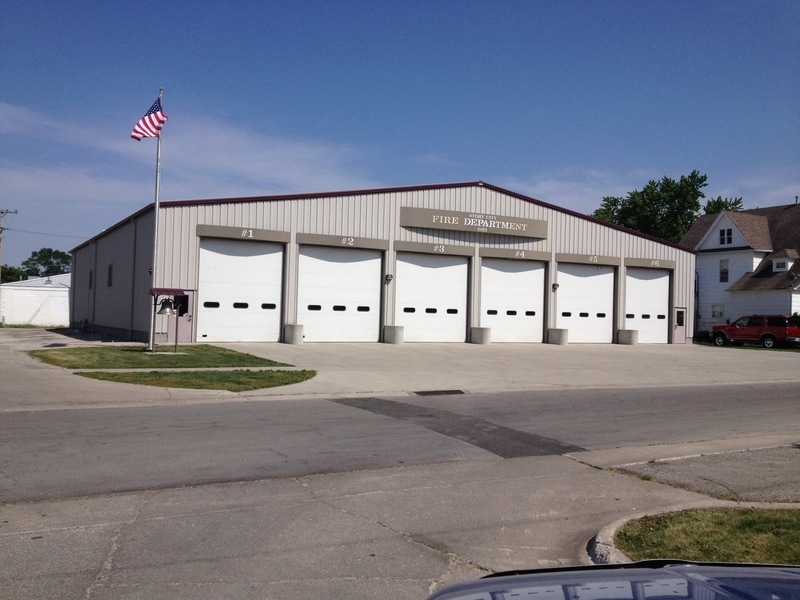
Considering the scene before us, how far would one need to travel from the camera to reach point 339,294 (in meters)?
31.3

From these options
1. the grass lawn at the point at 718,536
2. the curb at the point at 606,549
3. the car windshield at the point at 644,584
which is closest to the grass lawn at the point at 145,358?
the curb at the point at 606,549

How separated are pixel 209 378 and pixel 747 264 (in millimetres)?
43793

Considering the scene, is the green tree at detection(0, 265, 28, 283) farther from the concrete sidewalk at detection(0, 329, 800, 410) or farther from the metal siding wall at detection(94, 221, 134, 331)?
the concrete sidewalk at detection(0, 329, 800, 410)

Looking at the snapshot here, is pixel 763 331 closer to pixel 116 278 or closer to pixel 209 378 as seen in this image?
pixel 116 278

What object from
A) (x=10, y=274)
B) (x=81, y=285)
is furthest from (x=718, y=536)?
(x=10, y=274)

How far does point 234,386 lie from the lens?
54.9 feet

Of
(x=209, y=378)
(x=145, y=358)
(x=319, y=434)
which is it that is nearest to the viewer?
(x=319, y=434)

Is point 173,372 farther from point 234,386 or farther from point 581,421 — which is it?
point 581,421

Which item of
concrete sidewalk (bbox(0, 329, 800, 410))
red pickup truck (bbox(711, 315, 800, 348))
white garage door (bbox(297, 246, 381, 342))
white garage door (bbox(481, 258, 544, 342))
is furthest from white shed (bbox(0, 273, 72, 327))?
red pickup truck (bbox(711, 315, 800, 348))

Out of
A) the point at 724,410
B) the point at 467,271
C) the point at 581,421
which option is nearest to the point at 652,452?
the point at 581,421

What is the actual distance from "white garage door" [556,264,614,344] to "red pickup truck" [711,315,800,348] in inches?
448

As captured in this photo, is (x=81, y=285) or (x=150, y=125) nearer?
(x=150, y=125)

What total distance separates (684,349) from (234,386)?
83.4 feet

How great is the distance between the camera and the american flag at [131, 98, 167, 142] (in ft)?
78.7
